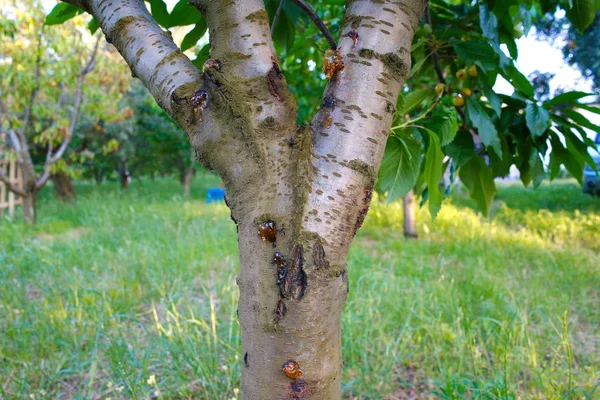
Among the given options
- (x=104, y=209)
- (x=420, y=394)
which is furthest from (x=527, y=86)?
(x=104, y=209)

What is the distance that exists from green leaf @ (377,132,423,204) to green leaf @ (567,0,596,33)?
2.03 ft

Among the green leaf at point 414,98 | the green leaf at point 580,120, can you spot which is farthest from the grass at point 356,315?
the green leaf at point 414,98

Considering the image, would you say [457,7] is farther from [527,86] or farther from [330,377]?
[330,377]

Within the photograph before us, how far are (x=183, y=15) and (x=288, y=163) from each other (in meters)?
0.68

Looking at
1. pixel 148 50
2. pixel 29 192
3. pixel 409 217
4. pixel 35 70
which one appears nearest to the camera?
pixel 148 50

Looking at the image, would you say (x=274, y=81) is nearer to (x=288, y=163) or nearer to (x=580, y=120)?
(x=288, y=163)

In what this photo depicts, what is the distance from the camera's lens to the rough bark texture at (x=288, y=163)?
2.60ft

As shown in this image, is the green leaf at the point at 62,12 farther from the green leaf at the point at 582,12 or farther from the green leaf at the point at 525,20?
the green leaf at the point at 582,12

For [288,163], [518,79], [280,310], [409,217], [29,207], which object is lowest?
[280,310]

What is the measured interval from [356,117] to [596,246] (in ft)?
16.3

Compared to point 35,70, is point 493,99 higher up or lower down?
lower down

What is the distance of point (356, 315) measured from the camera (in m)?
2.41

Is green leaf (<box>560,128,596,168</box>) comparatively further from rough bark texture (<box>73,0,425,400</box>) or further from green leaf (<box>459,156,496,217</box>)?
rough bark texture (<box>73,0,425,400</box>)

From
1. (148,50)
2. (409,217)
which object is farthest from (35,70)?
(148,50)
